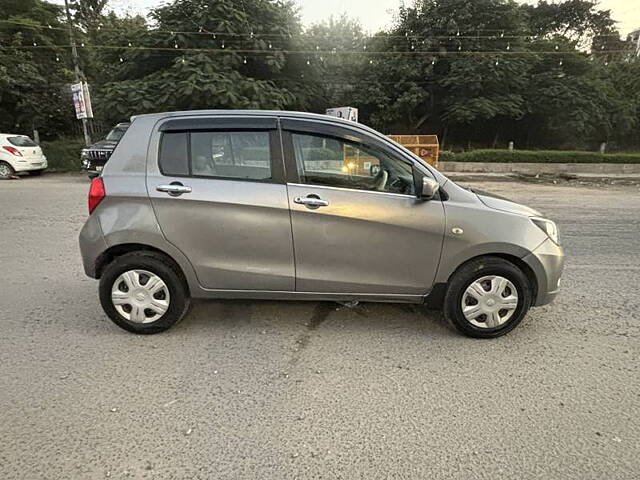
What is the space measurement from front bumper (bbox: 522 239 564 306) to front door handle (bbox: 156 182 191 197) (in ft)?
9.20

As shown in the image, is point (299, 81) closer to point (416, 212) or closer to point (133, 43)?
point (133, 43)

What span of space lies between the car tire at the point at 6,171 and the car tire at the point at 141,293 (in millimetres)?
14649

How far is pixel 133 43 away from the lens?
1902 centimetres

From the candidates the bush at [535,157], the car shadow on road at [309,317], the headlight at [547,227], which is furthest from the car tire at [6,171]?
the bush at [535,157]

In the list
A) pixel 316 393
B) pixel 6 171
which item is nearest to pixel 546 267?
pixel 316 393

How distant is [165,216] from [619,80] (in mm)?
32196

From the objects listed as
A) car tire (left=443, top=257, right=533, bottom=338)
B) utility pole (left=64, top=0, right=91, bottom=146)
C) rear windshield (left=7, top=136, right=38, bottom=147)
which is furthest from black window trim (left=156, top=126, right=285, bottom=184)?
utility pole (left=64, top=0, right=91, bottom=146)

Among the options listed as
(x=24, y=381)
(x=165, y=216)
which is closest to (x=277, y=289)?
(x=165, y=216)

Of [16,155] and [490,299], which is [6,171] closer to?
[16,155]

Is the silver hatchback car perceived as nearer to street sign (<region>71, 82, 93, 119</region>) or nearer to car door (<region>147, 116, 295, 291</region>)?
car door (<region>147, 116, 295, 291</region>)

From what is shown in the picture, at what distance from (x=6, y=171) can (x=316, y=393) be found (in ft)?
54.3

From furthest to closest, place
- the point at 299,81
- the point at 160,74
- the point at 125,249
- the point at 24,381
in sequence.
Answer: the point at 299,81 → the point at 160,74 → the point at 125,249 → the point at 24,381

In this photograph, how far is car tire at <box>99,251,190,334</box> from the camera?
3.41 metres

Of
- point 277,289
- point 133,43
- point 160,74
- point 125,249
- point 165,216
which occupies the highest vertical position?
point 133,43
